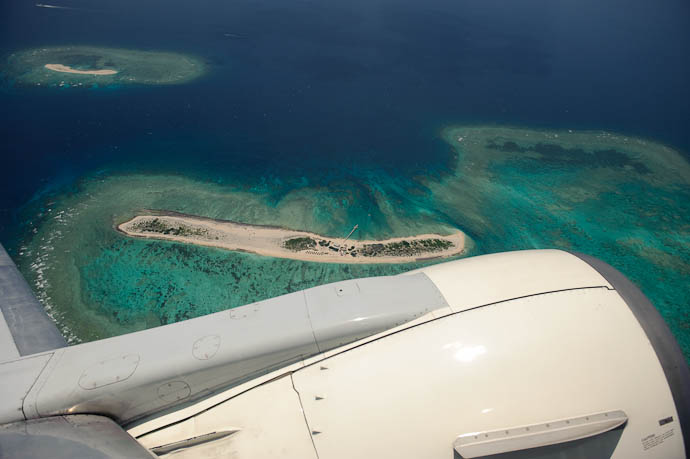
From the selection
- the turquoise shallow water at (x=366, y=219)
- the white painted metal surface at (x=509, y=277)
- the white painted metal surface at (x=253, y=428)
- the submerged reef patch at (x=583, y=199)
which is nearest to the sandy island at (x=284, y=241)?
the turquoise shallow water at (x=366, y=219)

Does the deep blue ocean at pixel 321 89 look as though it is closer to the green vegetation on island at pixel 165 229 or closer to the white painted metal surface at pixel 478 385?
the green vegetation on island at pixel 165 229

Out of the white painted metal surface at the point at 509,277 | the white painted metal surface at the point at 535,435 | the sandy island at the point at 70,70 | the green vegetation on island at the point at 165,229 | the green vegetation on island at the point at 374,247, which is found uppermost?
the sandy island at the point at 70,70

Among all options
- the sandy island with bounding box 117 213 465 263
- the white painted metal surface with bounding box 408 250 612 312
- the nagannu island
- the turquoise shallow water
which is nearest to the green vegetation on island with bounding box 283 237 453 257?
the sandy island with bounding box 117 213 465 263

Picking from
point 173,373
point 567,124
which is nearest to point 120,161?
point 173,373

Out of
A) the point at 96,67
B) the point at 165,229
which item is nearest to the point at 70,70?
the point at 96,67

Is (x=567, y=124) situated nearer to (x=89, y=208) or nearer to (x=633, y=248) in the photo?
(x=633, y=248)

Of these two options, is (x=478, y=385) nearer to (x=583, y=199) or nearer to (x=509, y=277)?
(x=509, y=277)
